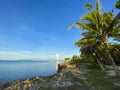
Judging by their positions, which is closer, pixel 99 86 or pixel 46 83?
pixel 99 86

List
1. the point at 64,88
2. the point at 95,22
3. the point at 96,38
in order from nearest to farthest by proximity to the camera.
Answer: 1. the point at 64,88
2. the point at 95,22
3. the point at 96,38

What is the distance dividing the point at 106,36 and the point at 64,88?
8732 millimetres

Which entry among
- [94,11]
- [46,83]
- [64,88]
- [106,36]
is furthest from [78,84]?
[94,11]

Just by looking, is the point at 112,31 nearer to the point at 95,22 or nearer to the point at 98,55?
the point at 95,22

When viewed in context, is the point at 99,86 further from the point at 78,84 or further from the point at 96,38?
the point at 96,38

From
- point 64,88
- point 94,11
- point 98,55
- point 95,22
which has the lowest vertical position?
point 64,88

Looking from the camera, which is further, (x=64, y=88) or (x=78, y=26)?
(x=78, y=26)

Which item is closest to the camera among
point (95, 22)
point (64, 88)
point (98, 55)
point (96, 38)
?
point (64, 88)

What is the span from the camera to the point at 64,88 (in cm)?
1452

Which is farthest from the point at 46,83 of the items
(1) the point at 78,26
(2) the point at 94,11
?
(2) the point at 94,11

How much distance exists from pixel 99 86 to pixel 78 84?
1868mm

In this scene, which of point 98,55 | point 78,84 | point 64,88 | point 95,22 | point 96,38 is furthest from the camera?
point 98,55

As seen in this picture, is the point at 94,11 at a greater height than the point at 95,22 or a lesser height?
greater

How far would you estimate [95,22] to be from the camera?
19.5 meters
